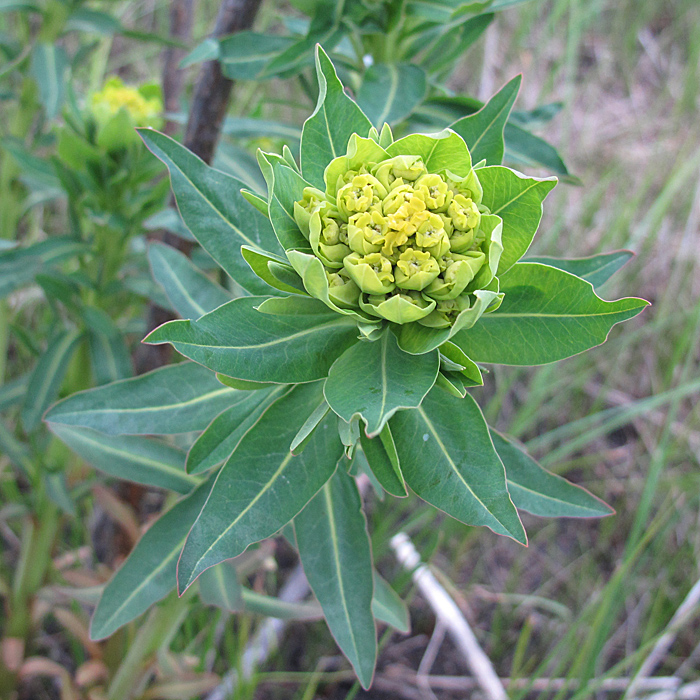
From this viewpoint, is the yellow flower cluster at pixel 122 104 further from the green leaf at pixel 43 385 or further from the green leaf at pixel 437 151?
the green leaf at pixel 437 151

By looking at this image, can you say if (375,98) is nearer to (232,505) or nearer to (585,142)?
(232,505)

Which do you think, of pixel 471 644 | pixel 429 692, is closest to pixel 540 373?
pixel 471 644

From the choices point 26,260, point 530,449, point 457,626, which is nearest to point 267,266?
point 26,260

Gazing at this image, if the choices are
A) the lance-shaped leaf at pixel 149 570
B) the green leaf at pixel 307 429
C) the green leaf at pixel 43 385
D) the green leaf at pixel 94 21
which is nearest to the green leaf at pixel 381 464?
the green leaf at pixel 307 429

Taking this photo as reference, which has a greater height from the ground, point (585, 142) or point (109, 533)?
point (585, 142)

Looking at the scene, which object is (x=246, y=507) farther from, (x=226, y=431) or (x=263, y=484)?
(x=226, y=431)

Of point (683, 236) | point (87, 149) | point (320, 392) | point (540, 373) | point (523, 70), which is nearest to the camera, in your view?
point (320, 392)

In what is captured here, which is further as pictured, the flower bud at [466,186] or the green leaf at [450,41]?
the green leaf at [450,41]

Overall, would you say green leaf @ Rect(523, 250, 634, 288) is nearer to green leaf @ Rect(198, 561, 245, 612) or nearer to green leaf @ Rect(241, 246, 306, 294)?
green leaf @ Rect(241, 246, 306, 294)
